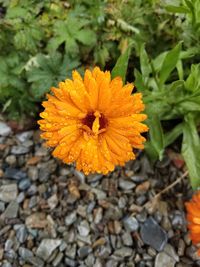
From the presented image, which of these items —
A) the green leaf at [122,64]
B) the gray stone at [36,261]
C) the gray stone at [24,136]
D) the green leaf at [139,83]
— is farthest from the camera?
the gray stone at [24,136]

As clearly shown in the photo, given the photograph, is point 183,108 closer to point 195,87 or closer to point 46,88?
point 195,87

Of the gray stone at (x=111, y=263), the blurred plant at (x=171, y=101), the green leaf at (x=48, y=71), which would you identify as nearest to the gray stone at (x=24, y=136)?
the green leaf at (x=48, y=71)

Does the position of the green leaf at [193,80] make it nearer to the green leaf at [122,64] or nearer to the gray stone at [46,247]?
the green leaf at [122,64]

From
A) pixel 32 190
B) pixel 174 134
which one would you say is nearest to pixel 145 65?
pixel 174 134

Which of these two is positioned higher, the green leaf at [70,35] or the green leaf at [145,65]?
the green leaf at [70,35]

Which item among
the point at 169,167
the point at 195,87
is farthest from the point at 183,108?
the point at 169,167

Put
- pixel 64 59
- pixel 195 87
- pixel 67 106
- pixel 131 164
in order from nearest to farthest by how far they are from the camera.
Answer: pixel 67 106 < pixel 195 87 < pixel 64 59 < pixel 131 164
